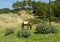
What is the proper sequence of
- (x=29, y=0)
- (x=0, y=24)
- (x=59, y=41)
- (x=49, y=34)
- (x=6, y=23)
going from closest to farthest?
(x=59, y=41)
(x=49, y=34)
(x=0, y=24)
(x=6, y=23)
(x=29, y=0)

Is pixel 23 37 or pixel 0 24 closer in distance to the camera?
pixel 23 37

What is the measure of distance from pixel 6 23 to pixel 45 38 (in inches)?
998

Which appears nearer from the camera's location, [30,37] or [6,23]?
Answer: [30,37]

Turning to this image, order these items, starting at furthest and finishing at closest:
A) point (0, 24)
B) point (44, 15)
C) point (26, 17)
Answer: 1. point (44, 15)
2. point (26, 17)
3. point (0, 24)

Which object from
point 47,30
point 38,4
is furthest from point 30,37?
point 38,4

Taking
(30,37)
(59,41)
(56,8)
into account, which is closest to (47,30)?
(30,37)

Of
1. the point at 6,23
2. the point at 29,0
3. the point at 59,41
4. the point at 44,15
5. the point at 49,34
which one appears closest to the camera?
the point at 59,41

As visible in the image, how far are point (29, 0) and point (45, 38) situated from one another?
186 ft

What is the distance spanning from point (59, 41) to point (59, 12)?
137 ft

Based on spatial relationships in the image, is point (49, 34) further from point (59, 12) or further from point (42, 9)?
point (42, 9)

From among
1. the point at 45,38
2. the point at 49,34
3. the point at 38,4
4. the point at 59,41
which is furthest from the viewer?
the point at 38,4

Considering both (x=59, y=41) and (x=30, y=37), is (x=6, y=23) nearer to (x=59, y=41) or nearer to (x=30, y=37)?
(x=30, y=37)

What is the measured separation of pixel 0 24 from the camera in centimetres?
4488

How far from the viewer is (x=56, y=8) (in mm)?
62438
